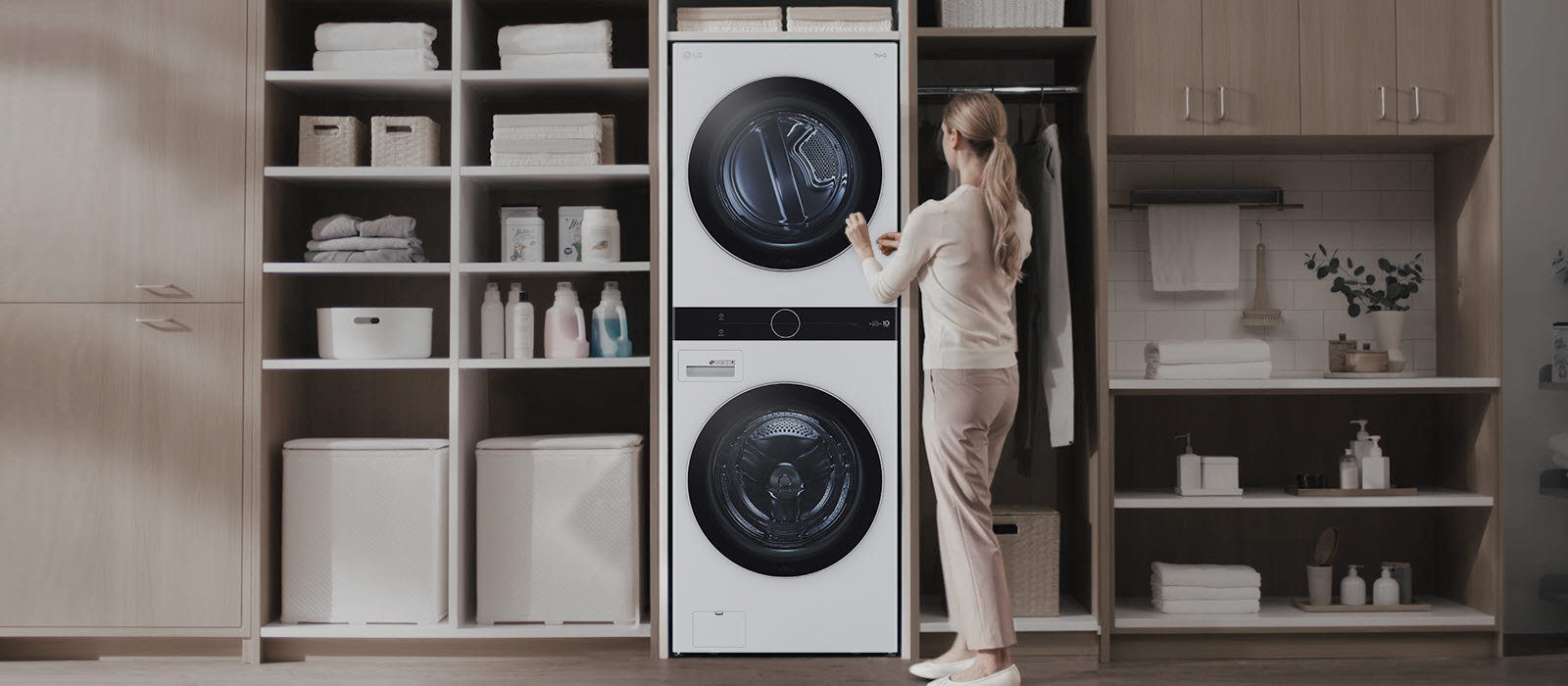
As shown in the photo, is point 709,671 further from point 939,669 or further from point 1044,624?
point 1044,624

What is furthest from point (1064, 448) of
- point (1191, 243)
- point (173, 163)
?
point (173, 163)

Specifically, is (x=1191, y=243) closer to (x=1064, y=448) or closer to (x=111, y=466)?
(x=1064, y=448)

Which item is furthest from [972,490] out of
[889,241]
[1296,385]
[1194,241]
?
[1194,241]

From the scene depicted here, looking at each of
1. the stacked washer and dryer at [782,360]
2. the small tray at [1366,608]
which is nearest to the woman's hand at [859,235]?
the stacked washer and dryer at [782,360]

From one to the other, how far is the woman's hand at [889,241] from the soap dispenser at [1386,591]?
70.4 inches

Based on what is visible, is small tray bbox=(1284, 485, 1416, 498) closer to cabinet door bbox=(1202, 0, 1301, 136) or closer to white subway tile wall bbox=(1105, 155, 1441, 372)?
white subway tile wall bbox=(1105, 155, 1441, 372)

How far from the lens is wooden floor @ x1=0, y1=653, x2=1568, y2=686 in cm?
295

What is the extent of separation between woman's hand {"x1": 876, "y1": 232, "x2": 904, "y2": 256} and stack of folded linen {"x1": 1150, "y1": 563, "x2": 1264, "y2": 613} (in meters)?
1.26

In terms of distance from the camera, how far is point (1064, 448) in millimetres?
3541

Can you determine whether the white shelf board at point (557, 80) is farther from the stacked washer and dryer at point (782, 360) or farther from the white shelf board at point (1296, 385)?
the white shelf board at point (1296, 385)

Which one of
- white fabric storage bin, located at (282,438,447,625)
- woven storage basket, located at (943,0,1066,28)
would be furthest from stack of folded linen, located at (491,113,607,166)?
woven storage basket, located at (943,0,1066,28)

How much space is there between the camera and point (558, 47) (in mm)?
3213

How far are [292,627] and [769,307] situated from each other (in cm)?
165

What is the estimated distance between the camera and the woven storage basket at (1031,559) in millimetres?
3162
